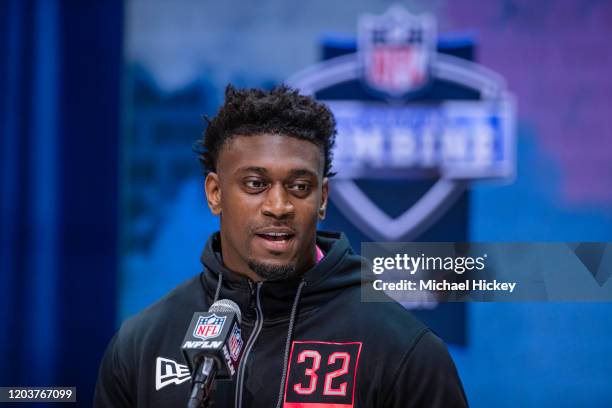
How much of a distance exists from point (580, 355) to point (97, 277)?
1.80 m

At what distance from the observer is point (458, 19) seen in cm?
284

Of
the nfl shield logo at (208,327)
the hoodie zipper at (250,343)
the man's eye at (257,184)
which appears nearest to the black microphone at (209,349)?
the nfl shield logo at (208,327)

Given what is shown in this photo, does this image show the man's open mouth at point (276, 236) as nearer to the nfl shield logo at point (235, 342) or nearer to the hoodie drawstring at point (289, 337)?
the hoodie drawstring at point (289, 337)

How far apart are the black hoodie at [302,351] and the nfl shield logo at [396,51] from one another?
1113mm

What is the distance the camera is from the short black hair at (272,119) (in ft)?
5.99

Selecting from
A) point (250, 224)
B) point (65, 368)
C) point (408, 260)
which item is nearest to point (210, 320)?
point (250, 224)

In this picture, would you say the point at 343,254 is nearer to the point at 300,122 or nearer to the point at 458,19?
the point at 300,122

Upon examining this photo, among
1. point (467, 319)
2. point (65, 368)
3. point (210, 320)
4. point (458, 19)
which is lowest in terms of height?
point (65, 368)

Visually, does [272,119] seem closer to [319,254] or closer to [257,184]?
[257,184]

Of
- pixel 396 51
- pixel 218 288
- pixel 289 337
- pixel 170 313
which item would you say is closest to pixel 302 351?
pixel 289 337

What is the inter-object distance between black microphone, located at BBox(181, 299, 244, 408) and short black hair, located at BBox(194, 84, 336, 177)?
51cm

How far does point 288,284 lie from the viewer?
1804 mm

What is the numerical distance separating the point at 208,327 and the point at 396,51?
1.74 metres

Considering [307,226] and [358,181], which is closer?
[307,226]
